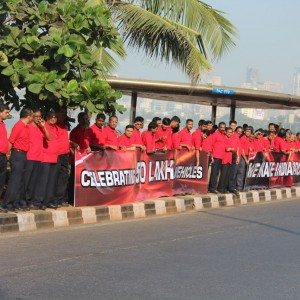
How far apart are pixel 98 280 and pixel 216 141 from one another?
9795mm

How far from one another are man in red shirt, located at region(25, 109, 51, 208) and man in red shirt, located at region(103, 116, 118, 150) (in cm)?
199

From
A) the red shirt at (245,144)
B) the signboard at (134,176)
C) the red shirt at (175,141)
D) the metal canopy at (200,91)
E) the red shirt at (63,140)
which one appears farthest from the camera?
the metal canopy at (200,91)

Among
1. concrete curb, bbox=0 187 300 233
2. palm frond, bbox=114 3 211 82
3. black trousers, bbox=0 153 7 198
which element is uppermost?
palm frond, bbox=114 3 211 82

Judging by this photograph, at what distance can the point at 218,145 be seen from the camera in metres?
16.7

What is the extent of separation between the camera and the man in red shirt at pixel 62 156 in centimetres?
1222

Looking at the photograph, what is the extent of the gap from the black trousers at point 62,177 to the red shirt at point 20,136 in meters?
1.17

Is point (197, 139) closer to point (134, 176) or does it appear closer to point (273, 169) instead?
point (134, 176)

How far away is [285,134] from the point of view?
2095 centimetres

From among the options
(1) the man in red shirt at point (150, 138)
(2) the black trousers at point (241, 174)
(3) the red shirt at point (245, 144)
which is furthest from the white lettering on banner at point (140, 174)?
(3) the red shirt at point (245, 144)

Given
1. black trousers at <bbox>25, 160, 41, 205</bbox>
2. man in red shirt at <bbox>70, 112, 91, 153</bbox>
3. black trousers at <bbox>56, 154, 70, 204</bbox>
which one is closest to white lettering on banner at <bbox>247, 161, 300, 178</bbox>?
man in red shirt at <bbox>70, 112, 91, 153</bbox>

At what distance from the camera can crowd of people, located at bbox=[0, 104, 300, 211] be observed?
11.2m

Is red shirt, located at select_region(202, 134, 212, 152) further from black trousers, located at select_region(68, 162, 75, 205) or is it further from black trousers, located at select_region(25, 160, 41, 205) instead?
black trousers, located at select_region(25, 160, 41, 205)

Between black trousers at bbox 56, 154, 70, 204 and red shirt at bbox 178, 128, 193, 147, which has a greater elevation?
red shirt at bbox 178, 128, 193, 147

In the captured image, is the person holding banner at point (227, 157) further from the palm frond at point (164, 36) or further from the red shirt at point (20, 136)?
the red shirt at point (20, 136)
